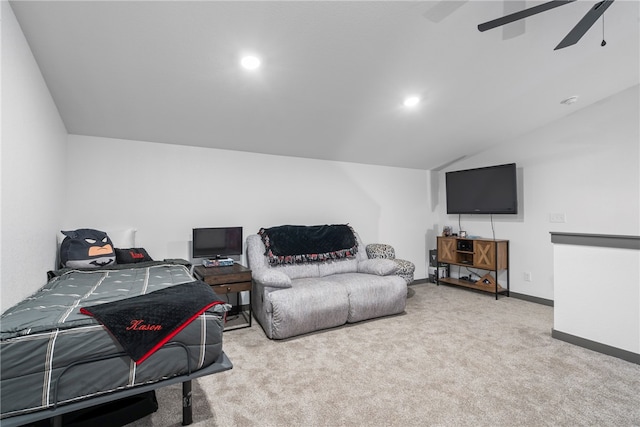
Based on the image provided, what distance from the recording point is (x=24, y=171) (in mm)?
1974

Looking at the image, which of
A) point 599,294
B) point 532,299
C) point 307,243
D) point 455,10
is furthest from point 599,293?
point 307,243

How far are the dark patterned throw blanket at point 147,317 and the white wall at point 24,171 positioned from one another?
0.75m

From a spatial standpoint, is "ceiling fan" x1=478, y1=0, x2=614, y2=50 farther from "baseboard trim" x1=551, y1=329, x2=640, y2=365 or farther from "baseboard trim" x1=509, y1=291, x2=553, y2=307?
"baseboard trim" x1=509, y1=291, x2=553, y2=307

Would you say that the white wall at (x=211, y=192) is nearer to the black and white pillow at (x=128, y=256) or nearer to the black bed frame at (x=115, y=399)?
the black and white pillow at (x=128, y=256)

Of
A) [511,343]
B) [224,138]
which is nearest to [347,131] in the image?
[224,138]

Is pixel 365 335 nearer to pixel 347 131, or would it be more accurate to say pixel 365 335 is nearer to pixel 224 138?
pixel 347 131

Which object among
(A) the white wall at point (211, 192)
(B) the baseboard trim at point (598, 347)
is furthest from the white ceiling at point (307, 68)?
(B) the baseboard trim at point (598, 347)

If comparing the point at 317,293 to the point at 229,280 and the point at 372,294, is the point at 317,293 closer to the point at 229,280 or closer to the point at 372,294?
the point at 372,294

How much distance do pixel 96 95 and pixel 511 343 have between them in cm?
446

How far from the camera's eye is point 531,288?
4.38 metres

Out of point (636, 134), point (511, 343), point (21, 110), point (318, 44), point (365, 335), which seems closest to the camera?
point (21, 110)

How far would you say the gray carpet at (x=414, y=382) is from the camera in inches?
74.1

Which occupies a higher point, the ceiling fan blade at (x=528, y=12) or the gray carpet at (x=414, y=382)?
the ceiling fan blade at (x=528, y=12)

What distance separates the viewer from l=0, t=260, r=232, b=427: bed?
4.08 feet
